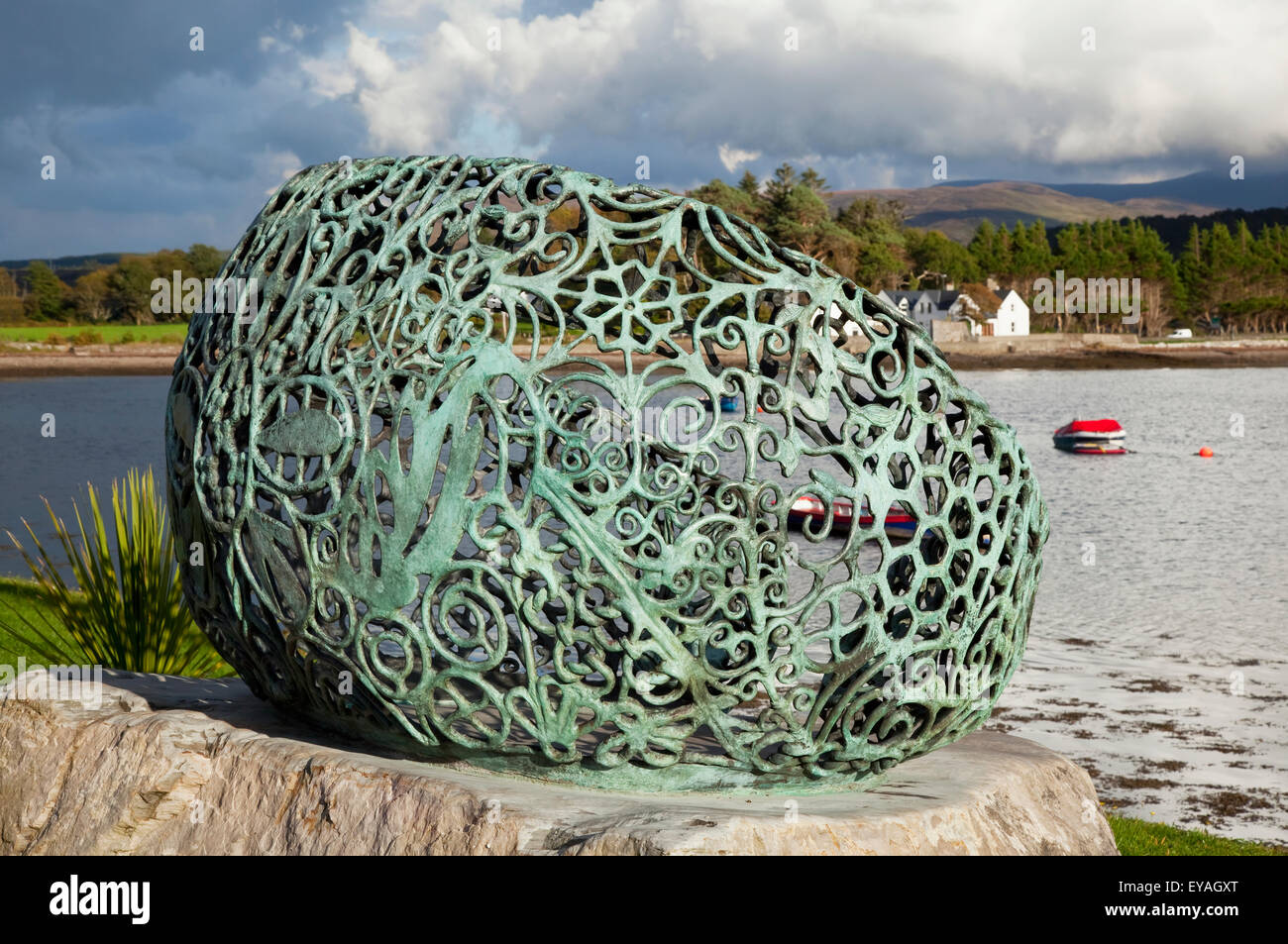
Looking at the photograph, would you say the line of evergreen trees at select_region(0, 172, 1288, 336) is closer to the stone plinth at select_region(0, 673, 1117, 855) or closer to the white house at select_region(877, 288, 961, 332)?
the white house at select_region(877, 288, 961, 332)

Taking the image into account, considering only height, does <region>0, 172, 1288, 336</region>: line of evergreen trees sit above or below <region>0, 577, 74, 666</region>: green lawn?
above

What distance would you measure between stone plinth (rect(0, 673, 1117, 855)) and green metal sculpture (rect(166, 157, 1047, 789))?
211mm

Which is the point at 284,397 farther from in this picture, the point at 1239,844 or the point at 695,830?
the point at 1239,844

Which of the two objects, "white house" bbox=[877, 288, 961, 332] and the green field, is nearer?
"white house" bbox=[877, 288, 961, 332]

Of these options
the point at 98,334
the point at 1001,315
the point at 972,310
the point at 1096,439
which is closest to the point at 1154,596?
the point at 1096,439

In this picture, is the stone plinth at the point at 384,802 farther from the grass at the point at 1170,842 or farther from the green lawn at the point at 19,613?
the green lawn at the point at 19,613

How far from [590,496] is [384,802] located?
1406 mm

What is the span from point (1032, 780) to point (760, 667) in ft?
4.95

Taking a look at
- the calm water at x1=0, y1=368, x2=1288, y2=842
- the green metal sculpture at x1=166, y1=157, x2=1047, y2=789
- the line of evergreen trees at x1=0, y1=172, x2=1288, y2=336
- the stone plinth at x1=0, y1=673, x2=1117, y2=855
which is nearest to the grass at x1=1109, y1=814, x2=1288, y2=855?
the calm water at x1=0, y1=368, x2=1288, y2=842

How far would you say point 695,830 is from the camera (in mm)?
4238

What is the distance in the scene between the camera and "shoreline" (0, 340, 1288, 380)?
3078 inches

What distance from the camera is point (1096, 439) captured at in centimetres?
3875

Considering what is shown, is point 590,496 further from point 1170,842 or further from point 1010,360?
point 1010,360
